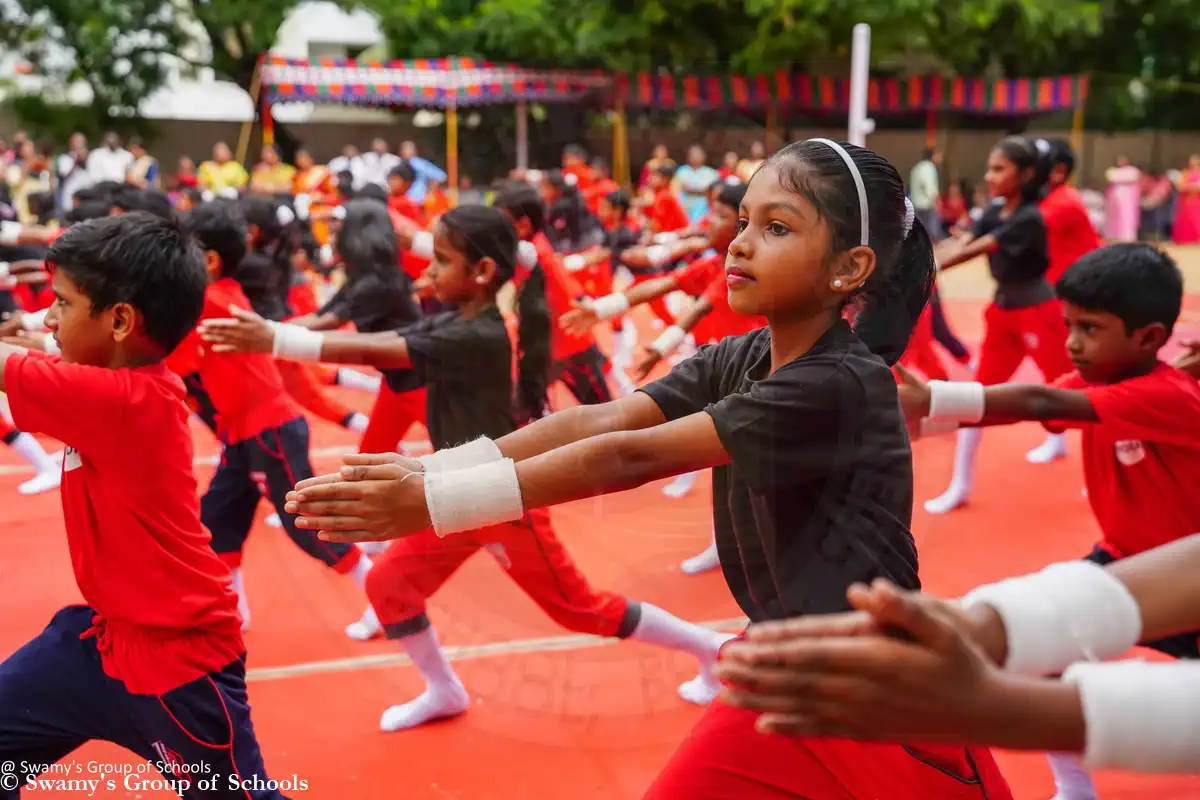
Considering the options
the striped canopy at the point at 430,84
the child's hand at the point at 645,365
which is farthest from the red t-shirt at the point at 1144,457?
the striped canopy at the point at 430,84

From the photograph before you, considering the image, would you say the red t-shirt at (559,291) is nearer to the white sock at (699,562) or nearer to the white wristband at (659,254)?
the white wristband at (659,254)

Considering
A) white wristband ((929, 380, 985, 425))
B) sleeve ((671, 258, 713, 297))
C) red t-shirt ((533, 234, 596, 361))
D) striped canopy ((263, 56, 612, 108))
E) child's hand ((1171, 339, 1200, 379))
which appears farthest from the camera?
striped canopy ((263, 56, 612, 108))

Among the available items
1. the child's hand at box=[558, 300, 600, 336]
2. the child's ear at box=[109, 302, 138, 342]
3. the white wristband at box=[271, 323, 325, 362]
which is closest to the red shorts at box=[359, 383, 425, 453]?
the child's hand at box=[558, 300, 600, 336]

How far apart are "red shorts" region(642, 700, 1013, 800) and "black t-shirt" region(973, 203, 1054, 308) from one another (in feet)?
13.7

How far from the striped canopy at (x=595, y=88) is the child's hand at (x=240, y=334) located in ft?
50.6

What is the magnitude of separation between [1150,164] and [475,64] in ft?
48.6

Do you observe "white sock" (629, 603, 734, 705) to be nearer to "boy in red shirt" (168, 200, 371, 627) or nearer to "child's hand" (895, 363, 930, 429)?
"child's hand" (895, 363, 930, 429)

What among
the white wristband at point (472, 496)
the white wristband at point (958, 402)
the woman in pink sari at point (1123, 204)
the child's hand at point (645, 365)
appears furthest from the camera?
the woman in pink sari at point (1123, 204)

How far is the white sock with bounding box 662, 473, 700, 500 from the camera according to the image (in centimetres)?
327

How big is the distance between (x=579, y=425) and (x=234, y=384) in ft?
7.54

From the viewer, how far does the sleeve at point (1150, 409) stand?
2650 mm

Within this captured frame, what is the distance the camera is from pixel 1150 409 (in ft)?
8.76

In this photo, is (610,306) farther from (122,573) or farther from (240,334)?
(122,573)

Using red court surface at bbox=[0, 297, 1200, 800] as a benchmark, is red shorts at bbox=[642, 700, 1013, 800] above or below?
above
